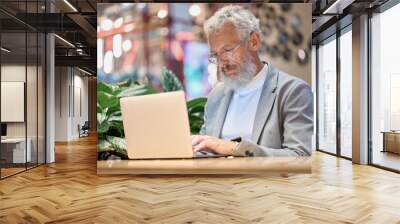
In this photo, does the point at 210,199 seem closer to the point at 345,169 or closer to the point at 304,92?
the point at 304,92

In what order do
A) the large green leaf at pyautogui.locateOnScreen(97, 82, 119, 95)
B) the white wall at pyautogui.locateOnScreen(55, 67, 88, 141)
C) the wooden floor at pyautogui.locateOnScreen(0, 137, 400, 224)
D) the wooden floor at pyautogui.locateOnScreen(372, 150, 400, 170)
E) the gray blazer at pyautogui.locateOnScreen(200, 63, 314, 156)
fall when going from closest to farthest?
the wooden floor at pyautogui.locateOnScreen(0, 137, 400, 224), the gray blazer at pyautogui.locateOnScreen(200, 63, 314, 156), the large green leaf at pyautogui.locateOnScreen(97, 82, 119, 95), the wooden floor at pyautogui.locateOnScreen(372, 150, 400, 170), the white wall at pyautogui.locateOnScreen(55, 67, 88, 141)

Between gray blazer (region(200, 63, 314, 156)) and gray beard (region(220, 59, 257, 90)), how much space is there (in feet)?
0.34

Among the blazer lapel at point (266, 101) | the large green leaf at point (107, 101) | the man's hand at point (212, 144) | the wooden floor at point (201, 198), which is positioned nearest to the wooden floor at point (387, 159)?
the wooden floor at point (201, 198)

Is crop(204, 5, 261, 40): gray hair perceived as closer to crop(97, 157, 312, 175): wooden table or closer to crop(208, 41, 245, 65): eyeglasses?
crop(208, 41, 245, 65): eyeglasses

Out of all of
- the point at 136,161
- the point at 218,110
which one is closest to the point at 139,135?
the point at 136,161

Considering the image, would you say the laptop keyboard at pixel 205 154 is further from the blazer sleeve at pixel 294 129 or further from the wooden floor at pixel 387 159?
the wooden floor at pixel 387 159

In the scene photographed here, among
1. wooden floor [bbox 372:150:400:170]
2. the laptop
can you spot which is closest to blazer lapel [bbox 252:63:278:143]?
the laptop

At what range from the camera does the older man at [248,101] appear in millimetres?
6445

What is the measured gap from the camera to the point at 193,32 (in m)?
6.60

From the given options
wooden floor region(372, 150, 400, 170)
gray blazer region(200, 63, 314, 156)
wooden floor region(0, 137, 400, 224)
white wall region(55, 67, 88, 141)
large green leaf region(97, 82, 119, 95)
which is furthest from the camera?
white wall region(55, 67, 88, 141)

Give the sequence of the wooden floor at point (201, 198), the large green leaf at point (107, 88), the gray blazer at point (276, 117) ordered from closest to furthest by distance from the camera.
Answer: the wooden floor at point (201, 198)
the gray blazer at point (276, 117)
the large green leaf at point (107, 88)

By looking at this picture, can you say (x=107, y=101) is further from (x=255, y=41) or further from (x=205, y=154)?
(x=255, y=41)

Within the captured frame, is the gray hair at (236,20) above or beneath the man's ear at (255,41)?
above

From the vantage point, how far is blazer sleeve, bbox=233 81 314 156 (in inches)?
254
